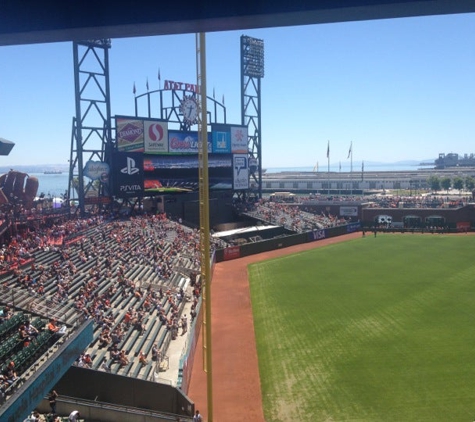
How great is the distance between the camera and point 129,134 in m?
43.3

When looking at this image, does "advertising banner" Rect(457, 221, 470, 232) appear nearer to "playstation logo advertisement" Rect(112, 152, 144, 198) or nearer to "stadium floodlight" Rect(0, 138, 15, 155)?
"playstation logo advertisement" Rect(112, 152, 144, 198)

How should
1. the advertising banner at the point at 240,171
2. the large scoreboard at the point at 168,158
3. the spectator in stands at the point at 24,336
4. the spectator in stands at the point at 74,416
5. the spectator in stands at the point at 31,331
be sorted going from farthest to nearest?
the advertising banner at the point at 240,171 < the large scoreboard at the point at 168,158 < the spectator in stands at the point at 31,331 < the spectator in stands at the point at 24,336 < the spectator in stands at the point at 74,416

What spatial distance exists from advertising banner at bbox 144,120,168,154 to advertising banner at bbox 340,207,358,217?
86.2 ft

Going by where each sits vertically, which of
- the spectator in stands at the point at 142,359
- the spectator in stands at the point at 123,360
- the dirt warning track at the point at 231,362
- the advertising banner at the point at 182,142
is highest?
the advertising banner at the point at 182,142

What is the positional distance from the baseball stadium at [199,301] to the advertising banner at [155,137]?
121 mm

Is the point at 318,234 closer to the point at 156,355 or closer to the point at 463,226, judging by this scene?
the point at 463,226

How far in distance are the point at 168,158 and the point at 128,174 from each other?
4.91m

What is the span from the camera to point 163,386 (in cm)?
1385

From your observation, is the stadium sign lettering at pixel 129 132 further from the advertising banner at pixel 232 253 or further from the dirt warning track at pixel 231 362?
the dirt warning track at pixel 231 362

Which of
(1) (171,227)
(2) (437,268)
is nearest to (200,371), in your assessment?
(2) (437,268)

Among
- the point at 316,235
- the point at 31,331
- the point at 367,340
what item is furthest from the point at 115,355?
the point at 316,235

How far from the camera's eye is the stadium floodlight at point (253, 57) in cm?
5808

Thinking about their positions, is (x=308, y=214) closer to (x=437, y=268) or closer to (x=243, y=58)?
(x=243, y=58)

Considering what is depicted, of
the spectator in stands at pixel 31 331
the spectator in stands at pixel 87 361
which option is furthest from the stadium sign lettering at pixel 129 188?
the spectator in stands at pixel 31 331
